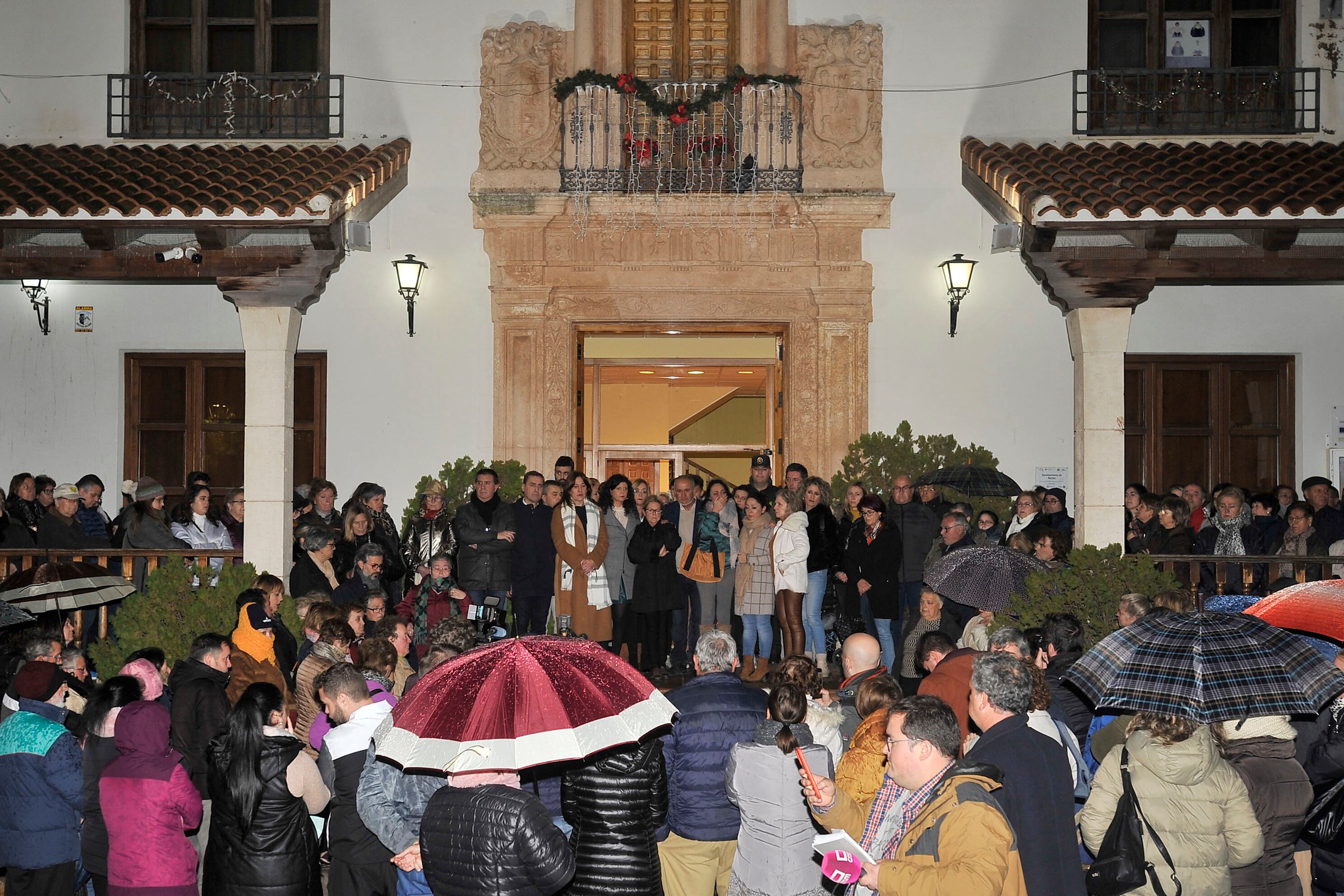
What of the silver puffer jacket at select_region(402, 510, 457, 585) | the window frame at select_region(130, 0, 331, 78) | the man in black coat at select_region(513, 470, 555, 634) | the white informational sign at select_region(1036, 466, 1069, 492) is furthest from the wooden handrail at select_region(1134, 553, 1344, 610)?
the window frame at select_region(130, 0, 331, 78)

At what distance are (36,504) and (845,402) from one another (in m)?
8.18

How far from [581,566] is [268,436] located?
10.0ft

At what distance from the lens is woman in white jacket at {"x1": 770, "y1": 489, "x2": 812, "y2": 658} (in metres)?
10.4

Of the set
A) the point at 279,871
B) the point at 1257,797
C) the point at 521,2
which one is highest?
the point at 521,2

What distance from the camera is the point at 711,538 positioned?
1083 cm

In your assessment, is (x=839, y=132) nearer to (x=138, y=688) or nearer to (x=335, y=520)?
(x=335, y=520)

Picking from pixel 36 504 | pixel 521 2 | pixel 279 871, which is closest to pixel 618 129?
pixel 521 2

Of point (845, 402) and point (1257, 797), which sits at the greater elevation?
point (845, 402)

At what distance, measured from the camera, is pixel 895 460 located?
1223 centimetres

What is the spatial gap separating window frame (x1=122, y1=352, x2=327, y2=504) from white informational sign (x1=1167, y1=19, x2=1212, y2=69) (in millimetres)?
10069

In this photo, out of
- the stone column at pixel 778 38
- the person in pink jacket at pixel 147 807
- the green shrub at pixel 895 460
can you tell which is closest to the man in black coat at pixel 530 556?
the green shrub at pixel 895 460

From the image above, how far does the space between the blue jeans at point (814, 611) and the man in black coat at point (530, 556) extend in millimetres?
2288

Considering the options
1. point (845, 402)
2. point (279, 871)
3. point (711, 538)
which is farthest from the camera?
point (845, 402)

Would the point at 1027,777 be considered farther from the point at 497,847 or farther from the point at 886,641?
the point at 886,641
